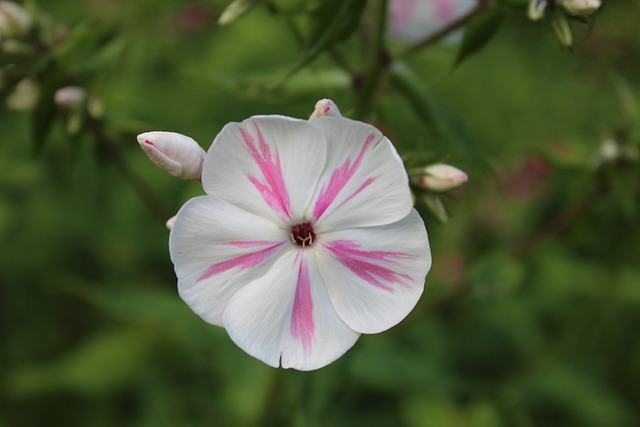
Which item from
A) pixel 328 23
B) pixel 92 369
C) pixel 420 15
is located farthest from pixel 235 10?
pixel 92 369

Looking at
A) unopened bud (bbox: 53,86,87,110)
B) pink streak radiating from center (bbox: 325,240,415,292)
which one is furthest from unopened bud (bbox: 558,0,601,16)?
unopened bud (bbox: 53,86,87,110)

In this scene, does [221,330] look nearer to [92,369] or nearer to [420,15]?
[92,369]

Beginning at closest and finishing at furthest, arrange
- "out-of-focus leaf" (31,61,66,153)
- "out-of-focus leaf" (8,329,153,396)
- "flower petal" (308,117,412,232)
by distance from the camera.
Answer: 1. "flower petal" (308,117,412,232)
2. "out-of-focus leaf" (31,61,66,153)
3. "out-of-focus leaf" (8,329,153,396)

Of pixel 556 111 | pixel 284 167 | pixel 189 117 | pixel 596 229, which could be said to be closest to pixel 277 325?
pixel 284 167

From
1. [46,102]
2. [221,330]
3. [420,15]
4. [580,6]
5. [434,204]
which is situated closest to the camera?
[580,6]

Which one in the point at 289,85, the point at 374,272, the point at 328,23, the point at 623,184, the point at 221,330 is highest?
the point at 328,23

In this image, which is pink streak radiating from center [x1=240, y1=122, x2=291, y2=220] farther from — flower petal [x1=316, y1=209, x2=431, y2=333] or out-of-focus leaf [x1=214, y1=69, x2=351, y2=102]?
out-of-focus leaf [x1=214, y1=69, x2=351, y2=102]

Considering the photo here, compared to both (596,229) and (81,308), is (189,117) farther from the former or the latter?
(596,229)

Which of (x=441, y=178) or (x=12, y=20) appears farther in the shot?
(x=12, y=20)
